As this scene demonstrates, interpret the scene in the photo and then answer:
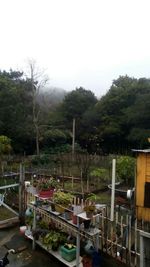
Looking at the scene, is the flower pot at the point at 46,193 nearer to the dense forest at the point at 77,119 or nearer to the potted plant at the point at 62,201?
the potted plant at the point at 62,201

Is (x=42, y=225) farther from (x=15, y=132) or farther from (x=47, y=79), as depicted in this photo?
(x=47, y=79)

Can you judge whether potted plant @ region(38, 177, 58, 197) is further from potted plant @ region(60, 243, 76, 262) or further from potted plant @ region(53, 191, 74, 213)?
potted plant @ region(60, 243, 76, 262)

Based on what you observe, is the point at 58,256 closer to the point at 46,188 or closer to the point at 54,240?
the point at 54,240

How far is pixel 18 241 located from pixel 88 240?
6.39 feet

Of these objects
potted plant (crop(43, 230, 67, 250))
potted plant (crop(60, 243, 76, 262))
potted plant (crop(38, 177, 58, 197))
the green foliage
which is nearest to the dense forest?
the green foliage

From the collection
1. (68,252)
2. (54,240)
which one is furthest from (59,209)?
(68,252)

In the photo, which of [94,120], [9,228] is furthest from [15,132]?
[9,228]

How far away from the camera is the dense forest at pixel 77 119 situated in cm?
1920

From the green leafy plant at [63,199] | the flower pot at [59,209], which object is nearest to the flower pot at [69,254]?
the flower pot at [59,209]

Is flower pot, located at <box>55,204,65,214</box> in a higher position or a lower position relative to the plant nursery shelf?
higher

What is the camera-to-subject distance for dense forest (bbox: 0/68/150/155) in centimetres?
1920

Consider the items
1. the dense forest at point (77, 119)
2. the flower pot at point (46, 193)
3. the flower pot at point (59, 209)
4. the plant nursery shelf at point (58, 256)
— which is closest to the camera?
the plant nursery shelf at point (58, 256)

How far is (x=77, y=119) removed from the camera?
A: 2548 centimetres

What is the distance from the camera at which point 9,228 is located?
7.04 meters
